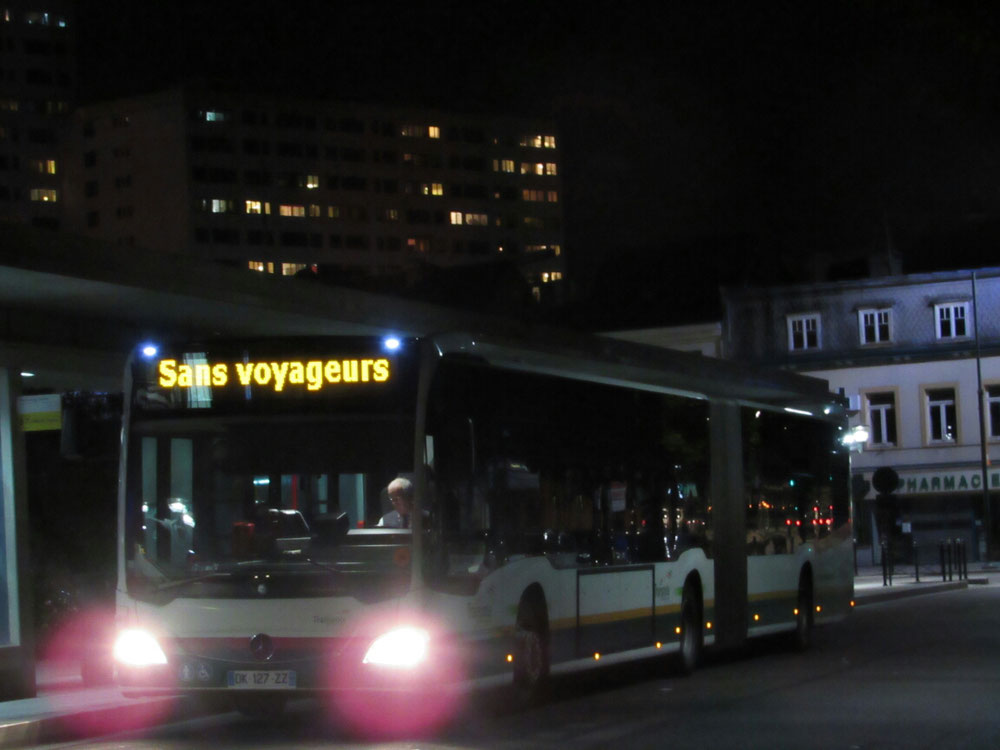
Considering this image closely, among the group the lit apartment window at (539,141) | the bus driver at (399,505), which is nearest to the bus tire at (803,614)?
the bus driver at (399,505)

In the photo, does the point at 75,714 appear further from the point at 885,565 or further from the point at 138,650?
the point at 885,565

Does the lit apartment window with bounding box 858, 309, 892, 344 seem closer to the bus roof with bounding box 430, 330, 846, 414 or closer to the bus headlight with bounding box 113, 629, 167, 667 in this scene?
the bus roof with bounding box 430, 330, 846, 414

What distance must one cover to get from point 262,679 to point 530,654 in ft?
8.73

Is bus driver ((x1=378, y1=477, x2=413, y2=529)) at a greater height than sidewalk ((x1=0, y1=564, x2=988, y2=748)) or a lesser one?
greater

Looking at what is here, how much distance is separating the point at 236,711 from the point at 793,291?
4965cm

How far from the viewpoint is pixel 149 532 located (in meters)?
11.9

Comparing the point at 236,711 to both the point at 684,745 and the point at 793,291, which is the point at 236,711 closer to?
the point at 684,745

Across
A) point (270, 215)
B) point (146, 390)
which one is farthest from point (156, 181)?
point (146, 390)

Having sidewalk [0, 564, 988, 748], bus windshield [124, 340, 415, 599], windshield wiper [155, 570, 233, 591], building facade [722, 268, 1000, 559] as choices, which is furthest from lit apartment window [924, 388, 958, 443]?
windshield wiper [155, 570, 233, 591]

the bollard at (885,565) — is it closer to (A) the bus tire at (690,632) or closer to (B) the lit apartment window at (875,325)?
(B) the lit apartment window at (875,325)

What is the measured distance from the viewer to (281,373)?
12.0m

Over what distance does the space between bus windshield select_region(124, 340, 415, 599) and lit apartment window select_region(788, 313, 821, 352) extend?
50.6 metres

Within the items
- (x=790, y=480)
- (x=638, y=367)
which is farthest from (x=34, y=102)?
(x=638, y=367)

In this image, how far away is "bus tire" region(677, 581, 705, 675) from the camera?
16.8 metres
